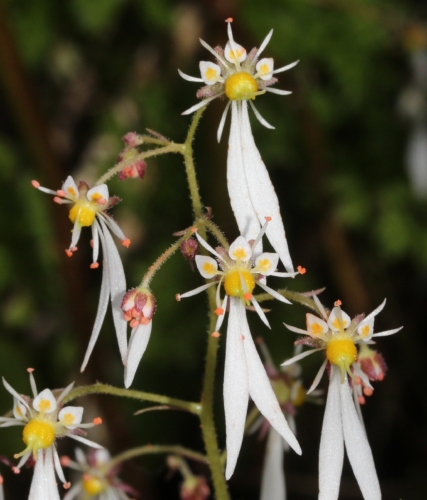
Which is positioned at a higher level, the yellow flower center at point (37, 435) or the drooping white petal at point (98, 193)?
the drooping white petal at point (98, 193)

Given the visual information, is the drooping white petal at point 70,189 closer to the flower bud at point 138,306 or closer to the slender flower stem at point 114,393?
the flower bud at point 138,306

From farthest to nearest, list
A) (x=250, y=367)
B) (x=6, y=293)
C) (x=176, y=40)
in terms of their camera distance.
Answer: (x=176, y=40), (x=6, y=293), (x=250, y=367)

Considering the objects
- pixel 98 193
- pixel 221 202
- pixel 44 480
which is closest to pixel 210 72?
pixel 98 193

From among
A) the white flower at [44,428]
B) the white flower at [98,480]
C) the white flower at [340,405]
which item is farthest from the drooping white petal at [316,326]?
the white flower at [98,480]

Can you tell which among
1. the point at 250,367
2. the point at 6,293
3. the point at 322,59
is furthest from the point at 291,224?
the point at 250,367

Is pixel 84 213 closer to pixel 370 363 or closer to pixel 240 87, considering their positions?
pixel 240 87

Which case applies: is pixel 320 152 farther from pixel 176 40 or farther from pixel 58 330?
pixel 58 330
